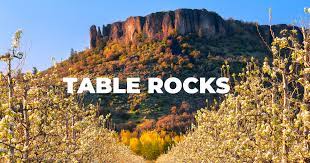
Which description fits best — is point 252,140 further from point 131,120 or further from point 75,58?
point 75,58

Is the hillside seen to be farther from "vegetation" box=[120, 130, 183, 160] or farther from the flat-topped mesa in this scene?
"vegetation" box=[120, 130, 183, 160]

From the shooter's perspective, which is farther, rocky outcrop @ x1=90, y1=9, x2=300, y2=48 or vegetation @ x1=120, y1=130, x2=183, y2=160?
rocky outcrop @ x1=90, y1=9, x2=300, y2=48

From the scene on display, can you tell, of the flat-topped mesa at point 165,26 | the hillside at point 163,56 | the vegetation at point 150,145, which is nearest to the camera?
the vegetation at point 150,145

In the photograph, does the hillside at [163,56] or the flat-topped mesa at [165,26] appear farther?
the flat-topped mesa at [165,26]

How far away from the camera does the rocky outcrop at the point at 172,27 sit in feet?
571

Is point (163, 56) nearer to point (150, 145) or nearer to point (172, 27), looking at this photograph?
point (172, 27)

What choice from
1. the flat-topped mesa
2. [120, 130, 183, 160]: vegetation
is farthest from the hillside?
[120, 130, 183, 160]: vegetation

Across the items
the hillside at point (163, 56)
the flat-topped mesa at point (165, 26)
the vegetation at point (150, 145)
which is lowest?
the vegetation at point (150, 145)

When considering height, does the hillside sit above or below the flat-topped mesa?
below

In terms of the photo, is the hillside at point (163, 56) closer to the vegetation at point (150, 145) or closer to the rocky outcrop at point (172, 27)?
the rocky outcrop at point (172, 27)

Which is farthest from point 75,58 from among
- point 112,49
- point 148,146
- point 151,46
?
point 148,146

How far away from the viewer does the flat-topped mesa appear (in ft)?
571

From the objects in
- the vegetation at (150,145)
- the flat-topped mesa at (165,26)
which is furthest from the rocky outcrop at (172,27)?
the vegetation at (150,145)

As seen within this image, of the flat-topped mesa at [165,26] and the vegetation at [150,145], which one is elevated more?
the flat-topped mesa at [165,26]
